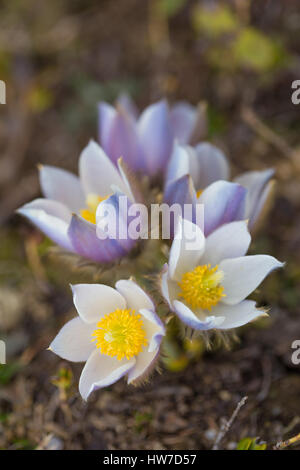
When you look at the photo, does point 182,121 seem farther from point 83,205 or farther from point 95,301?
point 95,301

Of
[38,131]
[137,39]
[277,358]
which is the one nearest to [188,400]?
[277,358]

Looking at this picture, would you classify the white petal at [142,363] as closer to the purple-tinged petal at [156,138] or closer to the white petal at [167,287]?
the white petal at [167,287]

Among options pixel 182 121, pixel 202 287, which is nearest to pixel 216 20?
pixel 182 121

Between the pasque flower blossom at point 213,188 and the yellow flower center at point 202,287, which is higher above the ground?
the pasque flower blossom at point 213,188

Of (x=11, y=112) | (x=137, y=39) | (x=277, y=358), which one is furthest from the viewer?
(x=137, y=39)

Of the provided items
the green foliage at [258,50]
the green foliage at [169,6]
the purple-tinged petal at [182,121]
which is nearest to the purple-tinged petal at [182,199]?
the purple-tinged petal at [182,121]

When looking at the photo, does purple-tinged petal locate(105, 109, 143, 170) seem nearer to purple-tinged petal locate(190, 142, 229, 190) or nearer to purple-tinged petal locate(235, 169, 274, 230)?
purple-tinged petal locate(190, 142, 229, 190)
